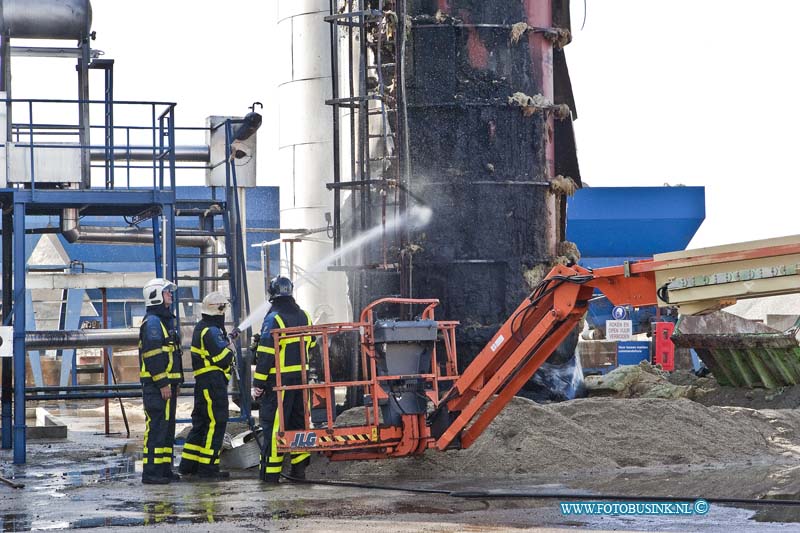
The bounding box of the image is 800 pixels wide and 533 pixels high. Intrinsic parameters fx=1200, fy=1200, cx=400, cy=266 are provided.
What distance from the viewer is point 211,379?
11.1m

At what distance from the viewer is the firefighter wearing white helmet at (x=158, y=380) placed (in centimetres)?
1079

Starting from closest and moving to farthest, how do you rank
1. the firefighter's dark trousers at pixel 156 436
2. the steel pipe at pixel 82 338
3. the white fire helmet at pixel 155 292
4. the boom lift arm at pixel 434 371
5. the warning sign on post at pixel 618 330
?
the boom lift arm at pixel 434 371, the firefighter's dark trousers at pixel 156 436, the white fire helmet at pixel 155 292, the steel pipe at pixel 82 338, the warning sign on post at pixel 618 330

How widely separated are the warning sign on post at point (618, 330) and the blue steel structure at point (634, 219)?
9.96m

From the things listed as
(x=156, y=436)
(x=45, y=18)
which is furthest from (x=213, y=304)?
(x=45, y=18)

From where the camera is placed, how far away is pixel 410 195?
13664 millimetres

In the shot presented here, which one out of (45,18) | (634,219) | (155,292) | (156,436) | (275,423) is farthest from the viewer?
(634,219)

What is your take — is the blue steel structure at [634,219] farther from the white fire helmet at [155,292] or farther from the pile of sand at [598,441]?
the white fire helmet at [155,292]

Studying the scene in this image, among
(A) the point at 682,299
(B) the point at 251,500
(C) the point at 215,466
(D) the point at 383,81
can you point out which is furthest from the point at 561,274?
(D) the point at 383,81

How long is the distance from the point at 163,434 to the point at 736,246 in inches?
214

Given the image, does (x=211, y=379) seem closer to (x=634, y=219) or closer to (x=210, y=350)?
(x=210, y=350)

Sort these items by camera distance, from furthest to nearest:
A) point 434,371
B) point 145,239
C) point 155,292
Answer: point 145,239
point 155,292
point 434,371

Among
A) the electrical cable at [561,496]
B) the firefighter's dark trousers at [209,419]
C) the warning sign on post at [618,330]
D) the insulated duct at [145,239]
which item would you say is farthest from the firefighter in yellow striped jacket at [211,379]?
the warning sign on post at [618,330]

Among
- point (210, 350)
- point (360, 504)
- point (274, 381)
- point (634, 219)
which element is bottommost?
point (360, 504)

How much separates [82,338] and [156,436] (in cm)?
317
